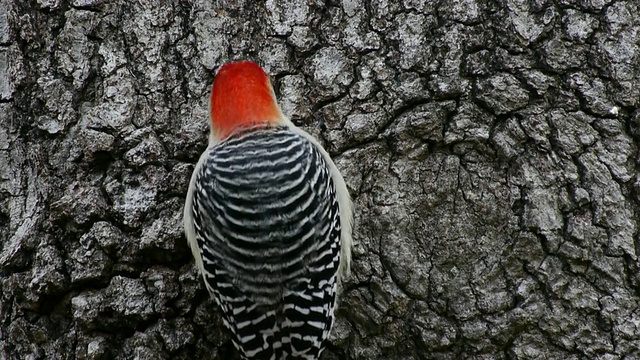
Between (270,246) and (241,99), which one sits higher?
(241,99)

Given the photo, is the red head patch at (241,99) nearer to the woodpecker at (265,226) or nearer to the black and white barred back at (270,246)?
the woodpecker at (265,226)

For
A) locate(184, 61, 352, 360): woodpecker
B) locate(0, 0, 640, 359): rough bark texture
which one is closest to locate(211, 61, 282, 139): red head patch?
locate(184, 61, 352, 360): woodpecker

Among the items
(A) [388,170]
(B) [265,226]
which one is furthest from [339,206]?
(B) [265,226]

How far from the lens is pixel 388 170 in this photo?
3791 mm

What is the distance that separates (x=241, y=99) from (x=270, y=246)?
0.63 m

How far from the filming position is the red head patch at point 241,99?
3689 millimetres

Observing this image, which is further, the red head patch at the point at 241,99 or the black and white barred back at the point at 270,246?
the red head patch at the point at 241,99

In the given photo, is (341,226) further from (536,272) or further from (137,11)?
(137,11)

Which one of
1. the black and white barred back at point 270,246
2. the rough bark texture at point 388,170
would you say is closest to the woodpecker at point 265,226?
the black and white barred back at point 270,246

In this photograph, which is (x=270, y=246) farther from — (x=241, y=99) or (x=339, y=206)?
(x=241, y=99)

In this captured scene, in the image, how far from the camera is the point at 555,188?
3703 mm

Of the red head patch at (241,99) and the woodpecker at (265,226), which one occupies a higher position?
the red head patch at (241,99)

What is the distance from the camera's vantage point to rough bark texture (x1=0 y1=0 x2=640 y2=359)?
3.70 metres

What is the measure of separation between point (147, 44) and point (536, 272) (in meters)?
1.73
